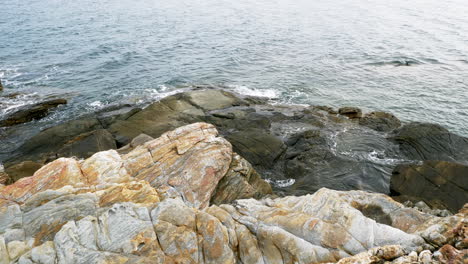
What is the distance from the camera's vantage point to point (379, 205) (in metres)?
12.3

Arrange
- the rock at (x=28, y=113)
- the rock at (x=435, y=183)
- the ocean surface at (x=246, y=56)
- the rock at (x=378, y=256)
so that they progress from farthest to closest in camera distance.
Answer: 1. the ocean surface at (x=246, y=56)
2. the rock at (x=28, y=113)
3. the rock at (x=435, y=183)
4. the rock at (x=378, y=256)

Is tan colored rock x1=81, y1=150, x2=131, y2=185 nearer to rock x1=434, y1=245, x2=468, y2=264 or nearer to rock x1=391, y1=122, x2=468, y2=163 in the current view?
rock x1=434, y1=245, x2=468, y2=264

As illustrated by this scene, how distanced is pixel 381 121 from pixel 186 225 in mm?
22681

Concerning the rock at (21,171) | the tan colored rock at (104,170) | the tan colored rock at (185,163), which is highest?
the tan colored rock at (104,170)

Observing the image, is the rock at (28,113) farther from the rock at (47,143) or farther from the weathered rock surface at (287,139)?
the rock at (47,143)

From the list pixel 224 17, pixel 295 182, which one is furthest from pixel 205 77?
pixel 224 17

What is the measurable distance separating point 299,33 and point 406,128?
41.5 meters

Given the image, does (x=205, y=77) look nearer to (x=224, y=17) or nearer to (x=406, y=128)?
(x=406, y=128)

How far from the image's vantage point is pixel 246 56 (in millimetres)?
48125

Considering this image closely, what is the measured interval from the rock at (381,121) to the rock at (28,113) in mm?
30389

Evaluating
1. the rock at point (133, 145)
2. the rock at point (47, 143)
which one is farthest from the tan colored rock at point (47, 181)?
the rock at point (47, 143)

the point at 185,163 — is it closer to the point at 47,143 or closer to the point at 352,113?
the point at 47,143

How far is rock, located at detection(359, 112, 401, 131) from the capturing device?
25970 mm

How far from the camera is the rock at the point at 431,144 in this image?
21131mm
